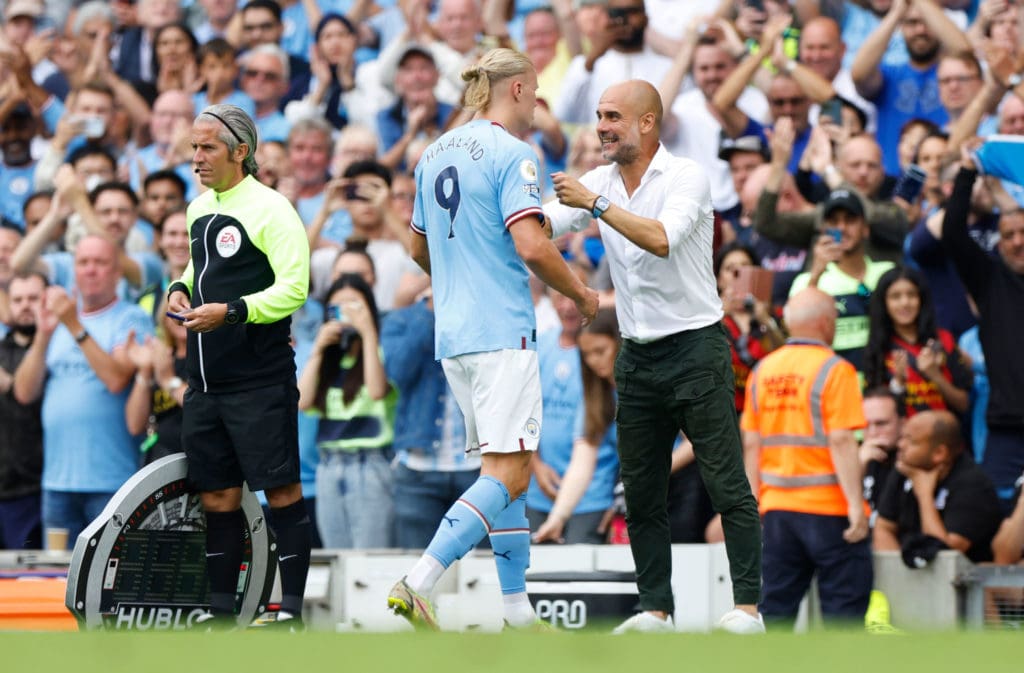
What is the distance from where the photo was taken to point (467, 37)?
43.0 feet

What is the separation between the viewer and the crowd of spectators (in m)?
9.88

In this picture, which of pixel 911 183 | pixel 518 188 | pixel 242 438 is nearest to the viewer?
pixel 518 188

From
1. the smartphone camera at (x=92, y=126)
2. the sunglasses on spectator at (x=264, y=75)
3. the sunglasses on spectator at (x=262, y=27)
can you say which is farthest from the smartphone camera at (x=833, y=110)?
the smartphone camera at (x=92, y=126)

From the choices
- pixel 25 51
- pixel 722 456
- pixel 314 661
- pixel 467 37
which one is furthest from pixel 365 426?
pixel 314 661

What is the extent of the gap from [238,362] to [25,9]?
32.4 ft

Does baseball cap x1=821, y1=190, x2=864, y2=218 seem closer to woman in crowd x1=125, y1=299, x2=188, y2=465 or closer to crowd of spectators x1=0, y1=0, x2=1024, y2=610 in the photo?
crowd of spectators x1=0, y1=0, x2=1024, y2=610

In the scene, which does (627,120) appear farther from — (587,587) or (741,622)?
(587,587)

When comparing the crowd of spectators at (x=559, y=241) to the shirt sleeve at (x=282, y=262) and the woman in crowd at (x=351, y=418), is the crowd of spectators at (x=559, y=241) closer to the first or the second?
the woman in crowd at (x=351, y=418)

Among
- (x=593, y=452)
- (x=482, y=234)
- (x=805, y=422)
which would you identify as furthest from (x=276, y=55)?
(x=482, y=234)

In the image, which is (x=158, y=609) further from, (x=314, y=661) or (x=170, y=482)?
(x=314, y=661)

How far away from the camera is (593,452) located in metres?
10.1

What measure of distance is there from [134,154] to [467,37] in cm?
318

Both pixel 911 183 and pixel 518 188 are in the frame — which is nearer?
pixel 518 188

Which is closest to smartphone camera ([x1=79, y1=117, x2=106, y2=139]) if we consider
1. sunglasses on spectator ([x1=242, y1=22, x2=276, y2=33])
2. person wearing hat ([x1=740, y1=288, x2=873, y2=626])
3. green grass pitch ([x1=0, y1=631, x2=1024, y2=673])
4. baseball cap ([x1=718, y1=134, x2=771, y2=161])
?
sunglasses on spectator ([x1=242, y1=22, x2=276, y2=33])
